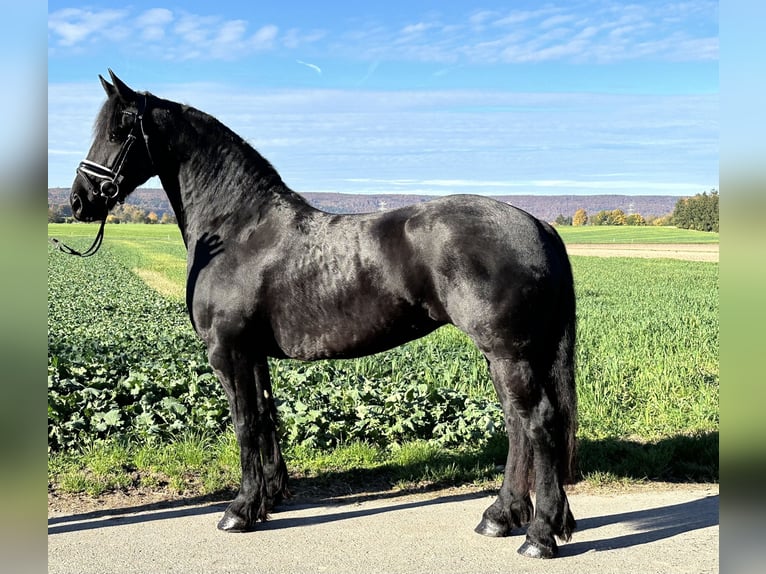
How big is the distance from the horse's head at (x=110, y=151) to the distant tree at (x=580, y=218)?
310 ft

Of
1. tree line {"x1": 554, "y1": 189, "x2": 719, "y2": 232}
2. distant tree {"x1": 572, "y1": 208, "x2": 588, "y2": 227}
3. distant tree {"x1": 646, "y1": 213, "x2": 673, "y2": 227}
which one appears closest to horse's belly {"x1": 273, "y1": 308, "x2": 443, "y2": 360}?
tree line {"x1": 554, "y1": 189, "x2": 719, "y2": 232}

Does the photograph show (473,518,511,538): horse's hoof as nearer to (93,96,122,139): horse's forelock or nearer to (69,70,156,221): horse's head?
(69,70,156,221): horse's head

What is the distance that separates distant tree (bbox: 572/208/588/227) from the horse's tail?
93.9m

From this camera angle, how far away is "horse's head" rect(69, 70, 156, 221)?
4.43 m

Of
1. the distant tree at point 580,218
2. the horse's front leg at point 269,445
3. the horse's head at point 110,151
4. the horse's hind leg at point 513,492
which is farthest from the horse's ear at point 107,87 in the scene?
the distant tree at point 580,218

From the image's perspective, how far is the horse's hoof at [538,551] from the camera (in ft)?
13.3

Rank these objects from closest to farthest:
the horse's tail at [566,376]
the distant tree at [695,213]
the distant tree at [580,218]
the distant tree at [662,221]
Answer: the horse's tail at [566,376], the distant tree at [695,213], the distant tree at [662,221], the distant tree at [580,218]

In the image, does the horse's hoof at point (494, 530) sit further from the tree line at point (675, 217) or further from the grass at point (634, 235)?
the tree line at point (675, 217)

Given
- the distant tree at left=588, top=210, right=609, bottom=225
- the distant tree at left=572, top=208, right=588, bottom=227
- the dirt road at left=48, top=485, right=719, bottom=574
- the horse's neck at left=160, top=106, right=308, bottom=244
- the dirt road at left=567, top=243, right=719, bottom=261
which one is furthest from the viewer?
the distant tree at left=572, top=208, right=588, bottom=227

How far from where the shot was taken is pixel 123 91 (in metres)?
4.41
